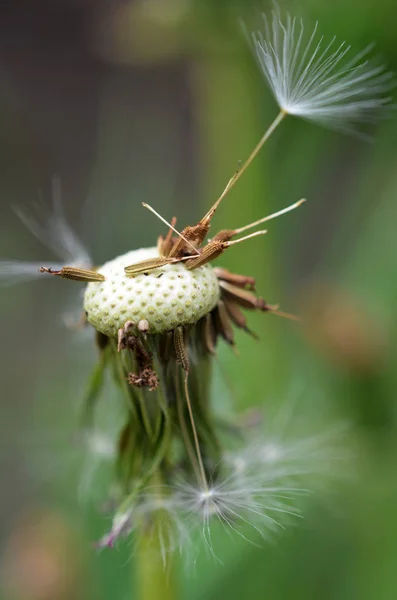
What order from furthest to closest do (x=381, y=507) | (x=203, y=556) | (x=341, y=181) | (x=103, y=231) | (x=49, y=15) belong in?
(x=49, y=15) → (x=341, y=181) → (x=103, y=231) → (x=381, y=507) → (x=203, y=556)

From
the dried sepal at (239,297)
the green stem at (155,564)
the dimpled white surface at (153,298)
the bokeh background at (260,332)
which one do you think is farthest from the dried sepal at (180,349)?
the bokeh background at (260,332)

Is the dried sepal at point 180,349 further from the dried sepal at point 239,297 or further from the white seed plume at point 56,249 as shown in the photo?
the white seed plume at point 56,249

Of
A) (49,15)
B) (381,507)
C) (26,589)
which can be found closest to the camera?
(381,507)

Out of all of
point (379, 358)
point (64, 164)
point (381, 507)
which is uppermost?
point (64, 164)

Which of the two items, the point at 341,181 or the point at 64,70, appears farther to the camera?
the point at 64,70

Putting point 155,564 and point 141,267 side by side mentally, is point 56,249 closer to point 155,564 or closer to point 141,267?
point 141,267

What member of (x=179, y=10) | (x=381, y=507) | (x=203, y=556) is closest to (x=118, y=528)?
(x=203, y=556)

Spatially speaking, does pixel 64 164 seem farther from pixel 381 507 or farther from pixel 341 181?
pixel 381 507
